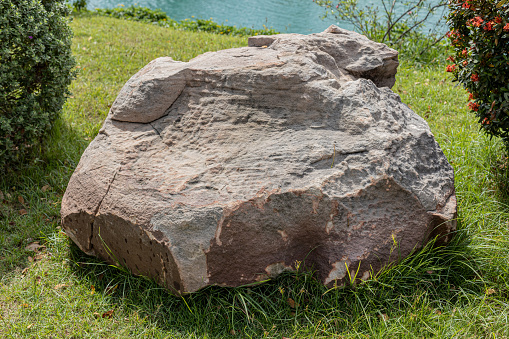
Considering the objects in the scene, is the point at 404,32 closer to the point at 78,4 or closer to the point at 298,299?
the point at 298,299

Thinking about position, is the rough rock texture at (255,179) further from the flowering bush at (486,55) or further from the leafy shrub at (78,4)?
the leafy shrub at (78,4)

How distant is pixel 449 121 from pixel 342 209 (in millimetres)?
3551

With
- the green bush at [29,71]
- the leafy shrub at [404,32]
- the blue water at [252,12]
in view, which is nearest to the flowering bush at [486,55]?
the green bush at [29,71]

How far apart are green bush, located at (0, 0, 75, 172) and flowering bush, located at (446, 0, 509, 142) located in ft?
13.2

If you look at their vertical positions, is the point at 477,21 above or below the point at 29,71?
above

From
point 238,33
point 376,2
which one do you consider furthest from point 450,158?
point 376,2

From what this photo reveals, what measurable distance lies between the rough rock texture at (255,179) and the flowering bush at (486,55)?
0.84 metres

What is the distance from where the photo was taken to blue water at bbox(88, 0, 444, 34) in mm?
12641

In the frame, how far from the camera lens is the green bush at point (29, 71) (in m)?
3.91

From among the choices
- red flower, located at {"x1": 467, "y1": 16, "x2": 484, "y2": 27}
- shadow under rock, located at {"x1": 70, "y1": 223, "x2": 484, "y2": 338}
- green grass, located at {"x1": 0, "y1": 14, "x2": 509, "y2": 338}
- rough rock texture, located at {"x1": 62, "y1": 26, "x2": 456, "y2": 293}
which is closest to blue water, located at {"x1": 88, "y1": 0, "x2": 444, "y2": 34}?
red flower, located at {"x1": 467, "y1": 16, "x2": 484, "y2": 27}

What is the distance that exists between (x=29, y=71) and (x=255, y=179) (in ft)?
9.54

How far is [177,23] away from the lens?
37.1ft

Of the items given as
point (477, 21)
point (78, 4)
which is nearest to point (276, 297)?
point (477, 21)

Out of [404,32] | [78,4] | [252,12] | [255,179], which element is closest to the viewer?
[255,179]
